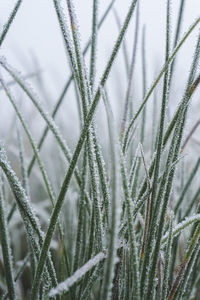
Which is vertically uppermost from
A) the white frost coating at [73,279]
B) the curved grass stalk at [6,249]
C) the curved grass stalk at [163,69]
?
the curved grass stalk at [163,69]

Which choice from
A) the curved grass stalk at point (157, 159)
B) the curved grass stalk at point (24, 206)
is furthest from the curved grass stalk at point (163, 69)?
the curved grass stalk at point (24, 206)

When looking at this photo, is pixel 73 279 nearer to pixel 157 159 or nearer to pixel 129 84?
pixel 157 159

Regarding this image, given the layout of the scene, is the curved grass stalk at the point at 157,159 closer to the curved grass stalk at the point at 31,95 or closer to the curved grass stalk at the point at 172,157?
the curved grass stalk at the point at 172,157

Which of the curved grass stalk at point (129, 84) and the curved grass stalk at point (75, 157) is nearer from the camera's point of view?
the curved grass stalk at point (75, 157)

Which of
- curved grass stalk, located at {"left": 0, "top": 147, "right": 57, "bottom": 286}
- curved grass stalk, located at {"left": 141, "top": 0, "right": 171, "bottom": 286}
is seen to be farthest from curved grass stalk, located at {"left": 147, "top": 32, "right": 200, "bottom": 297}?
curved grass stalk, located at {"left": 0, "top": 147, "right": 57, "bottom": 286}

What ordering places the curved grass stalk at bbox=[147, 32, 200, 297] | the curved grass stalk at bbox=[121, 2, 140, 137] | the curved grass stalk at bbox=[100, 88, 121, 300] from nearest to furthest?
the curved grass stalk at bbox=[100, 88, 121, 300]
the curved grass stalk at bbox=[147, 32, 200, 297]
the curved grass stalk at bbox=[121, 2, 140, 137]

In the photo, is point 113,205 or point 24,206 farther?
point 24,206

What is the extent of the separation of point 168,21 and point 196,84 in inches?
2.8

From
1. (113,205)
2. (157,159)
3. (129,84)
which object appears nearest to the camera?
(113,205)

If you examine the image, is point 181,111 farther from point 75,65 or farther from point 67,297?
point 67,297

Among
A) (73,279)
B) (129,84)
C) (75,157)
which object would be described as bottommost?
(73,279)

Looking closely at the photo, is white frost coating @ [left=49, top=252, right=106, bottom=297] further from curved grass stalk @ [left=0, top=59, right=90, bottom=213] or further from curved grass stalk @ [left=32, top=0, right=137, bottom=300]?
curved grass stalk @ [left=0, top=59, right=90, bottom=213]

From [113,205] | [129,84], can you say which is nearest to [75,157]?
[113,205]

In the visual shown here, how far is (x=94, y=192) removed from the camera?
1.23ft
